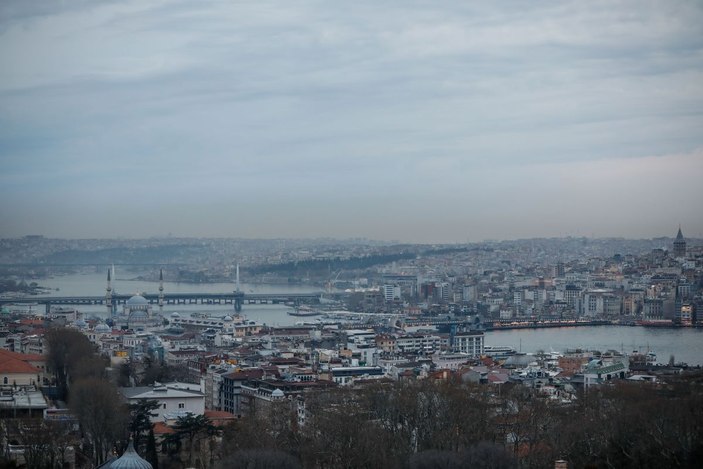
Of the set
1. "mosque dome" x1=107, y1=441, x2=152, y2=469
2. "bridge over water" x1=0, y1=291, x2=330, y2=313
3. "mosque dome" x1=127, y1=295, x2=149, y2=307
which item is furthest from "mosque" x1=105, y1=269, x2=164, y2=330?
"mosque dome" x1=107, y1=441, x2=152, y2=469

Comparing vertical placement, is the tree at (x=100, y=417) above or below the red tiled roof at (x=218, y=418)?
above

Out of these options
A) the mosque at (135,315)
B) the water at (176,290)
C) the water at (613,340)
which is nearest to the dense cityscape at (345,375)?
the mosque at (135,315)

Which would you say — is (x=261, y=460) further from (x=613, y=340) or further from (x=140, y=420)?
(x=613, y=340)

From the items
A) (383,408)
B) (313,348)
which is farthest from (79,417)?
(313,348)

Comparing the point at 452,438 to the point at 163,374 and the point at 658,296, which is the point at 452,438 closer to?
the point at 163,374

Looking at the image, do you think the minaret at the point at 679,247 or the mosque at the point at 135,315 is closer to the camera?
the mosque at the point at 135,315

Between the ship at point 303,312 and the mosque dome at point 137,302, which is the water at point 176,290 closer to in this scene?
the ship at point 303,312
